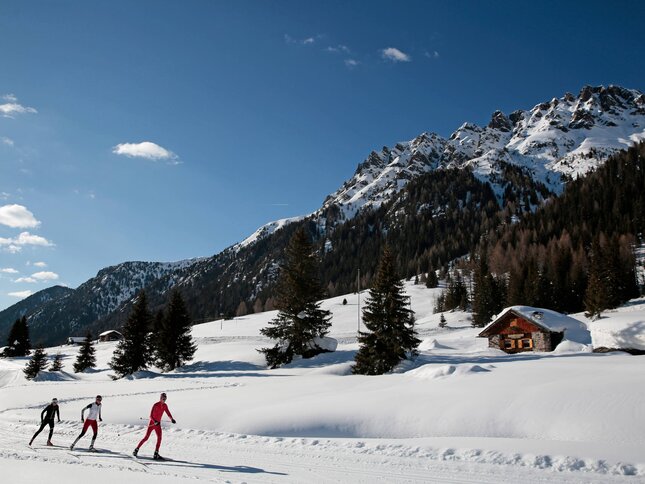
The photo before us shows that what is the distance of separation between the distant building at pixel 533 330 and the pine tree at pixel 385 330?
19.9 metres

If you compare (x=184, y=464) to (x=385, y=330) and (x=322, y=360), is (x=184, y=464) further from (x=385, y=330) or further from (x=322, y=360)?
(x=322, y=360)

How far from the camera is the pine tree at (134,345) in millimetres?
36625

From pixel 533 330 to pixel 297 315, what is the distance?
24.2m

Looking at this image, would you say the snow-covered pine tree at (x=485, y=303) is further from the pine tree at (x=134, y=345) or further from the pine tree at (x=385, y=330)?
the pine tree at (x=134, y=345)

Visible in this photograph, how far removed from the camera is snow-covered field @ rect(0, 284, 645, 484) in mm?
9461

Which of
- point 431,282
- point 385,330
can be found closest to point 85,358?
point 385,330

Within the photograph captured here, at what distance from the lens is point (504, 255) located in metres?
117

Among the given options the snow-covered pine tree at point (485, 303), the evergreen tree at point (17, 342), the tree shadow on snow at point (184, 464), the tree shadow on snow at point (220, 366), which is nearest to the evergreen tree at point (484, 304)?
the snow-covered pine tree at point (485, 303)

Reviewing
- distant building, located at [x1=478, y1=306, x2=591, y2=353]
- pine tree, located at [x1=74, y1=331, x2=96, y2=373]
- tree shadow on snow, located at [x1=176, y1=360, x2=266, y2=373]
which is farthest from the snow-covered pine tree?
pine tree, located at [x1=74, y1=331, x2=96, y2=373]

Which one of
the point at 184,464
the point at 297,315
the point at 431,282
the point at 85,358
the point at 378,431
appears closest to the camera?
the point at 184,464

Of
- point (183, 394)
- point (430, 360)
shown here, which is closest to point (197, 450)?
point (183, 394)

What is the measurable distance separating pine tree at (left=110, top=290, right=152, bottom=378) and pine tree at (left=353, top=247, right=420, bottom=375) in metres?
20.4

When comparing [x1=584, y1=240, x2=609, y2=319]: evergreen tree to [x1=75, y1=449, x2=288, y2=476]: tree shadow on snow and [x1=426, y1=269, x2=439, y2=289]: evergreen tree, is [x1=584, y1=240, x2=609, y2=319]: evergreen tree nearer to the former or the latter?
[x1=75, y1=449, x2=288, y2=476]: tree shadow on snow

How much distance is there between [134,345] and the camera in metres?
37.2
